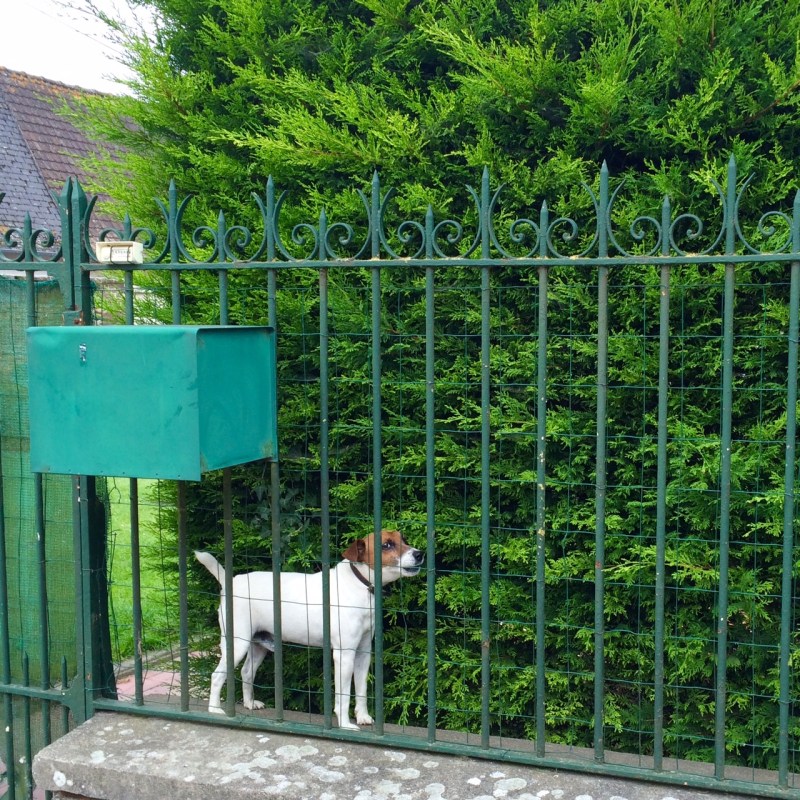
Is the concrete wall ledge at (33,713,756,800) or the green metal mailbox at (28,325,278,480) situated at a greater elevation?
the green metal mailbox at (28,325,278,480)

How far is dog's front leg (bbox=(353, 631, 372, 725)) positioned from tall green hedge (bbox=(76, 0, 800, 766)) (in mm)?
209

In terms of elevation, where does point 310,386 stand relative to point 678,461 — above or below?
above

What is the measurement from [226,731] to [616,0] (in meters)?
3.50

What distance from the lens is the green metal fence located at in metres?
3.57

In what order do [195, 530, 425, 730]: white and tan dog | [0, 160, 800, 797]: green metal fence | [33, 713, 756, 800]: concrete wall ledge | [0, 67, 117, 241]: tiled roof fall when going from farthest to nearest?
[0, 67, 117, 241]: tiled roof < [195, 530, 425, 730]: white and tan dog < [0, 160, 800, 797]: green metal fence < [33, 713, 756, 800]: concrete wall ledge

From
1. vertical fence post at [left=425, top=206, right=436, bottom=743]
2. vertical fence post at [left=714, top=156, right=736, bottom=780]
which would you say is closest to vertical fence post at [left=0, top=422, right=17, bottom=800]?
vertical fence post at [left=425, top=206, right=436, bottom=743]

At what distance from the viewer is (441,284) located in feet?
13.5

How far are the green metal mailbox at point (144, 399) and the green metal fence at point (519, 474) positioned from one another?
34 cm

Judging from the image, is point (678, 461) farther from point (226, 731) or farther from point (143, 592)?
point (143, 592)

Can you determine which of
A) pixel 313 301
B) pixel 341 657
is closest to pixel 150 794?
pixel 341 657

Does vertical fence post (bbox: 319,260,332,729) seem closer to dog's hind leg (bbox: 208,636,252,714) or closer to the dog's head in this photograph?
the dog's head

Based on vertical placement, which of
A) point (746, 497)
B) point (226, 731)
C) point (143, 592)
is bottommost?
point (143, 592)

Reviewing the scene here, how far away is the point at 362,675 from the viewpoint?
4.09 meters

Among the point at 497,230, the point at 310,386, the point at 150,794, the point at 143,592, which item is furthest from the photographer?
the point at 143,592
